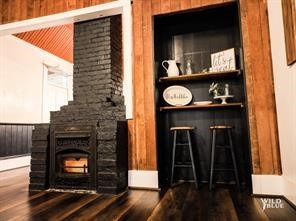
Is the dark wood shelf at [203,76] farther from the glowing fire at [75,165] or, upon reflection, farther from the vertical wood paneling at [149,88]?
the glowing fire at [75,165]

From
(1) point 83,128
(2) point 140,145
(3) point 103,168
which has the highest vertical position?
(1) point 83,128

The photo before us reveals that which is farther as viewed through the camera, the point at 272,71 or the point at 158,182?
the point at 158,182

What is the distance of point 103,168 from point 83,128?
0.53 metres

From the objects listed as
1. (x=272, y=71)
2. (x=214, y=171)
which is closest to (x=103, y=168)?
(x=214, y=171)

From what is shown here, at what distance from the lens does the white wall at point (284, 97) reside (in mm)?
1962

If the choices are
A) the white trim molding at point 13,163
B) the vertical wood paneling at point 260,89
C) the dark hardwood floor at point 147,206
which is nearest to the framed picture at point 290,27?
the vertical wood paneling at point 260,89

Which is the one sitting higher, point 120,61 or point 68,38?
point 68,38

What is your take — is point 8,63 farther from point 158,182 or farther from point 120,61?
point 158,182

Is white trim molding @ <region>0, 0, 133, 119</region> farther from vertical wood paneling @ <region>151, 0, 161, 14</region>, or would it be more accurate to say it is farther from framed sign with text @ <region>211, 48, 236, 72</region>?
framed sign with text @ <region>211, 48, 236, 72</region>

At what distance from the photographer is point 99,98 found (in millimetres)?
2992

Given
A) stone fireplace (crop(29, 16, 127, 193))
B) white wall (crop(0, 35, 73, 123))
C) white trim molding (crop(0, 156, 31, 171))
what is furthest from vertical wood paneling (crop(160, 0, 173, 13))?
white trim molding (crop(0, 156, 31, 171))

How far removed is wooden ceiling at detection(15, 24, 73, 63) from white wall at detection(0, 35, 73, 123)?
0.47 ft

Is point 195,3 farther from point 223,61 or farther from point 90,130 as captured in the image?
point 90,130

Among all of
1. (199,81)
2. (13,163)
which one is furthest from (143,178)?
(13,163)
